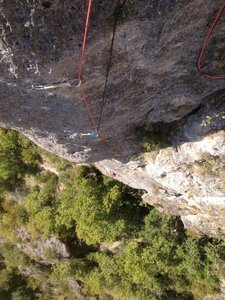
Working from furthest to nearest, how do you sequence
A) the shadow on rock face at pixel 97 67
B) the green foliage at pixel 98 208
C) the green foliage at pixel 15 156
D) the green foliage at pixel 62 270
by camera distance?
the green foliage at pixel 62 270, the green foliage at pixel 15 156, the green foliage at pixel 98 208, the shadow on rock face at pixel 97 67

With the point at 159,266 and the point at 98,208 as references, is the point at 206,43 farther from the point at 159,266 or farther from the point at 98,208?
the point at 159,266

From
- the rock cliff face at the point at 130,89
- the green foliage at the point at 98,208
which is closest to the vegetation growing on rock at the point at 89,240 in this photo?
the green foliage at the point at 98,208

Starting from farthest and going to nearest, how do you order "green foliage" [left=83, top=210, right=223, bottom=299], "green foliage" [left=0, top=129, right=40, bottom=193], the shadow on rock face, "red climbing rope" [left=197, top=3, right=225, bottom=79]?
1. "green foliage" [left=0, top=129, right=40, bottom=193]
2. "green foliage" [left=83, top=210, right=223, bottom=299]
3. "red climbing rope" [left=197, top=3, right=225, bottom=79]
4. the shadow on rock face

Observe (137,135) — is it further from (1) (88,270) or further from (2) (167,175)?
(1) (88,270)

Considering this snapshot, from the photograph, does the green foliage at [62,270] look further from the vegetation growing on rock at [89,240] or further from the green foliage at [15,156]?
the green foliage at [15,156]

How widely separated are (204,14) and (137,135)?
3.29m

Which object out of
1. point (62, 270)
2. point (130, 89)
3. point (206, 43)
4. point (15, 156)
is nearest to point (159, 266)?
point (62, 270)

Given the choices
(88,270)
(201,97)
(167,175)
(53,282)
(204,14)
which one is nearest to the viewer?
(204,14)

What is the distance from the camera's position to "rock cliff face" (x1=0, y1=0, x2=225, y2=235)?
15.5 ft

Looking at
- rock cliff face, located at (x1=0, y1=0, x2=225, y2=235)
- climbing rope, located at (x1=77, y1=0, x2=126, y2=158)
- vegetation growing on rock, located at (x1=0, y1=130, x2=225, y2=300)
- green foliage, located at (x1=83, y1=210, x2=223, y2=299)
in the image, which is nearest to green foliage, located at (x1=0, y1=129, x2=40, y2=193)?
vegetation growing on rock, located at (x1=0, y1=130, x2=225, y2=300)

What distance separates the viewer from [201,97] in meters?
7.25

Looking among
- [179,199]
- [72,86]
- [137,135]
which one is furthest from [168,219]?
[72,86]

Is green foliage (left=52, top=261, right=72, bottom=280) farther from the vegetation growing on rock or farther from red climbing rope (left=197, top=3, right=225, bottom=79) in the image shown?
red climbing rope (left=197, top=3, right=225, bottom=79)

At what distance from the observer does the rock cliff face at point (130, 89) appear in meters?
4.72
